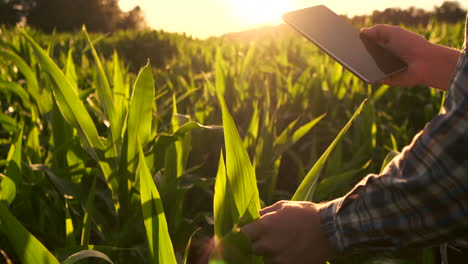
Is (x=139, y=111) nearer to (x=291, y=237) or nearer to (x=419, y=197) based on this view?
(x=291, y=237)

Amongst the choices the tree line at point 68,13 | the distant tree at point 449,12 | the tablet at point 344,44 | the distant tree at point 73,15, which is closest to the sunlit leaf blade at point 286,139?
the tablet at point 344,44

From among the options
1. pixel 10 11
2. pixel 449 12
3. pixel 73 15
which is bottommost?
pixel 449 12

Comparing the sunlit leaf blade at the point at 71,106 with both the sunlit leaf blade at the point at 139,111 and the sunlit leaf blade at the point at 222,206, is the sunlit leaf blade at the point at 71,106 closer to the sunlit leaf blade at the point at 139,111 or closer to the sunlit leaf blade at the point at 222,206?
the sunlit leaf blade at the point at 139,111

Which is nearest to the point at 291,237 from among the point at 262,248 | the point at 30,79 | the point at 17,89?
the point at 262,248

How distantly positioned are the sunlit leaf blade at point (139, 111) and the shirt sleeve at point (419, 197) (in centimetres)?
55

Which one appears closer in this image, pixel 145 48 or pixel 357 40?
pixel 357 40

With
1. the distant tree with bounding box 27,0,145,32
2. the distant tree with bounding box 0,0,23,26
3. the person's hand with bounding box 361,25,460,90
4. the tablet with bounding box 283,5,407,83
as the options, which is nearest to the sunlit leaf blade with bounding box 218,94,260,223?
the tablet with bounding box 283,5,407,83

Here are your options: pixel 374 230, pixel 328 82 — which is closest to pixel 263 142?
pixel 374 230

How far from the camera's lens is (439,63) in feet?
3.27

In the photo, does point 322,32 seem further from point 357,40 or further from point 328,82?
point 328,82

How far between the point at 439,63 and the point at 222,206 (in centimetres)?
58

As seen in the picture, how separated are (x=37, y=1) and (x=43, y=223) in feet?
131

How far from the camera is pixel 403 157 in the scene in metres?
0.58

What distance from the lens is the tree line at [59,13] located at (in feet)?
118
